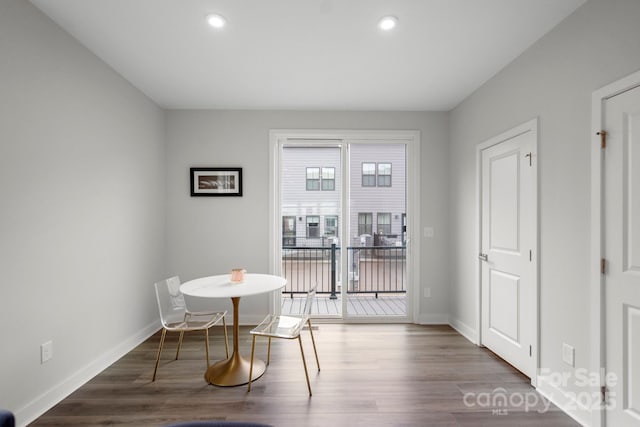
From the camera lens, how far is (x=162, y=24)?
6.72 ft

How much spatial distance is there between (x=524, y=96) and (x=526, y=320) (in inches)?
72.8

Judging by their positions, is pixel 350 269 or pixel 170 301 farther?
pixel 350 269

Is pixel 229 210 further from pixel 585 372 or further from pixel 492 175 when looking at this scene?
pixel 585 372

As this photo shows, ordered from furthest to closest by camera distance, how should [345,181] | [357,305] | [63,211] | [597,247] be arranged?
[357,305] → [345,181] → [63,211] → [597,247]

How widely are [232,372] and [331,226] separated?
2.08 metres

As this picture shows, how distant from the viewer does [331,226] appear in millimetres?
3906

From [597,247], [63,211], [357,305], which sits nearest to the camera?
[597,247]

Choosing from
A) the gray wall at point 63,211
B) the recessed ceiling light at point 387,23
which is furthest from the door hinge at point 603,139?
the gray wall at point 63,211

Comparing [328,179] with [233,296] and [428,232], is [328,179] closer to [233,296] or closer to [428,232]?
[428,232]

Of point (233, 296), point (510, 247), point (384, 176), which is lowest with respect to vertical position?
point (233, 296)

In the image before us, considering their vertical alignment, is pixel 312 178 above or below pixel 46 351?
above

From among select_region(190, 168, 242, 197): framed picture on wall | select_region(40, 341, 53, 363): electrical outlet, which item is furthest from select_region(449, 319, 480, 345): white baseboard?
select_region(40, 341, 53, 363): electrical outlet

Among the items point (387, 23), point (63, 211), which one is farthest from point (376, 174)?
point (63, 211)

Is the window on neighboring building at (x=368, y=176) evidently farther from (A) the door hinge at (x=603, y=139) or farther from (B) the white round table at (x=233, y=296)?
(A) the door hinge at (x=603, y=139)
